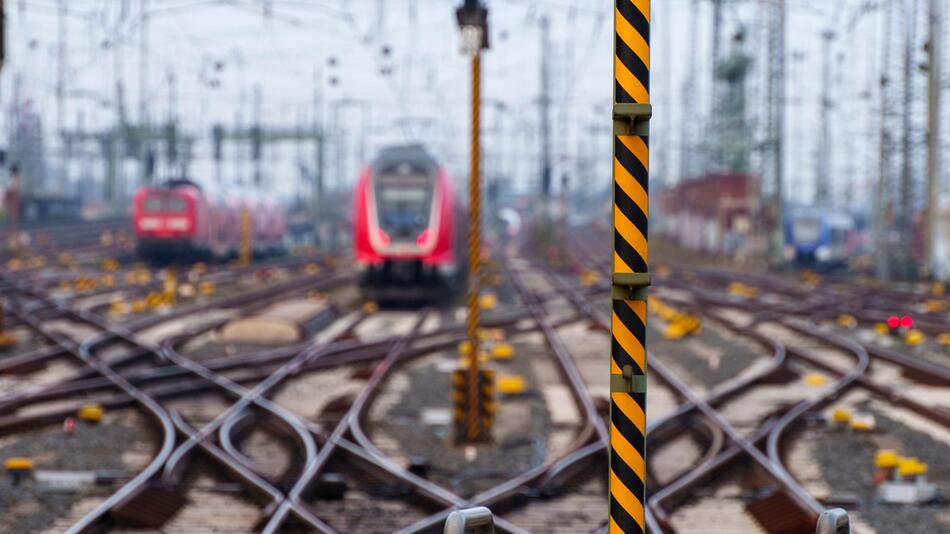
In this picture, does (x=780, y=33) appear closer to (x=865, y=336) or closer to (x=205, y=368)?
(x=865, y=336)

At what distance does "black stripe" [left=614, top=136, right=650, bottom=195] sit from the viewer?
443 cm

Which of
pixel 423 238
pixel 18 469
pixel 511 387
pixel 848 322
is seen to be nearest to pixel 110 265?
pixel 423 238

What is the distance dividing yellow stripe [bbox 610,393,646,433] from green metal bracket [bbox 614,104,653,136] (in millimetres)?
931

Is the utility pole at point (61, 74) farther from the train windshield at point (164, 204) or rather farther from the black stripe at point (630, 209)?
the black stripe at point (630, 209)

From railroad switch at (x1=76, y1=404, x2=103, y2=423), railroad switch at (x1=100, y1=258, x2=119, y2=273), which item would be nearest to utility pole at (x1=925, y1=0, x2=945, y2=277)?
railroad switch at (x1=100, y1=258, x2=119, y2=273)

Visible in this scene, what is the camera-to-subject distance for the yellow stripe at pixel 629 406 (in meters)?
4.51

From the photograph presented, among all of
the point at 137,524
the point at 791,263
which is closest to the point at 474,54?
the point at 137,524

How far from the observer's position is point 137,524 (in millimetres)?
7734

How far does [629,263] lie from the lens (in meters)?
4.46

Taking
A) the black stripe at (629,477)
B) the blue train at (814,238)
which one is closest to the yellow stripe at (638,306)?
the black stripe at (629,477)

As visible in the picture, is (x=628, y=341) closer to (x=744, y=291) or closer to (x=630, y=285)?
(x=630, y=285)

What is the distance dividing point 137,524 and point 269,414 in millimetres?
4410

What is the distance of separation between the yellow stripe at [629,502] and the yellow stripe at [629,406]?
9.2 inches

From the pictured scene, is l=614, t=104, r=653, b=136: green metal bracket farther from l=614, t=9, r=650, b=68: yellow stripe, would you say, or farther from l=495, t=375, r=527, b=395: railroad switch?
l=495, t=375, r=527, b=395: railroad switch
